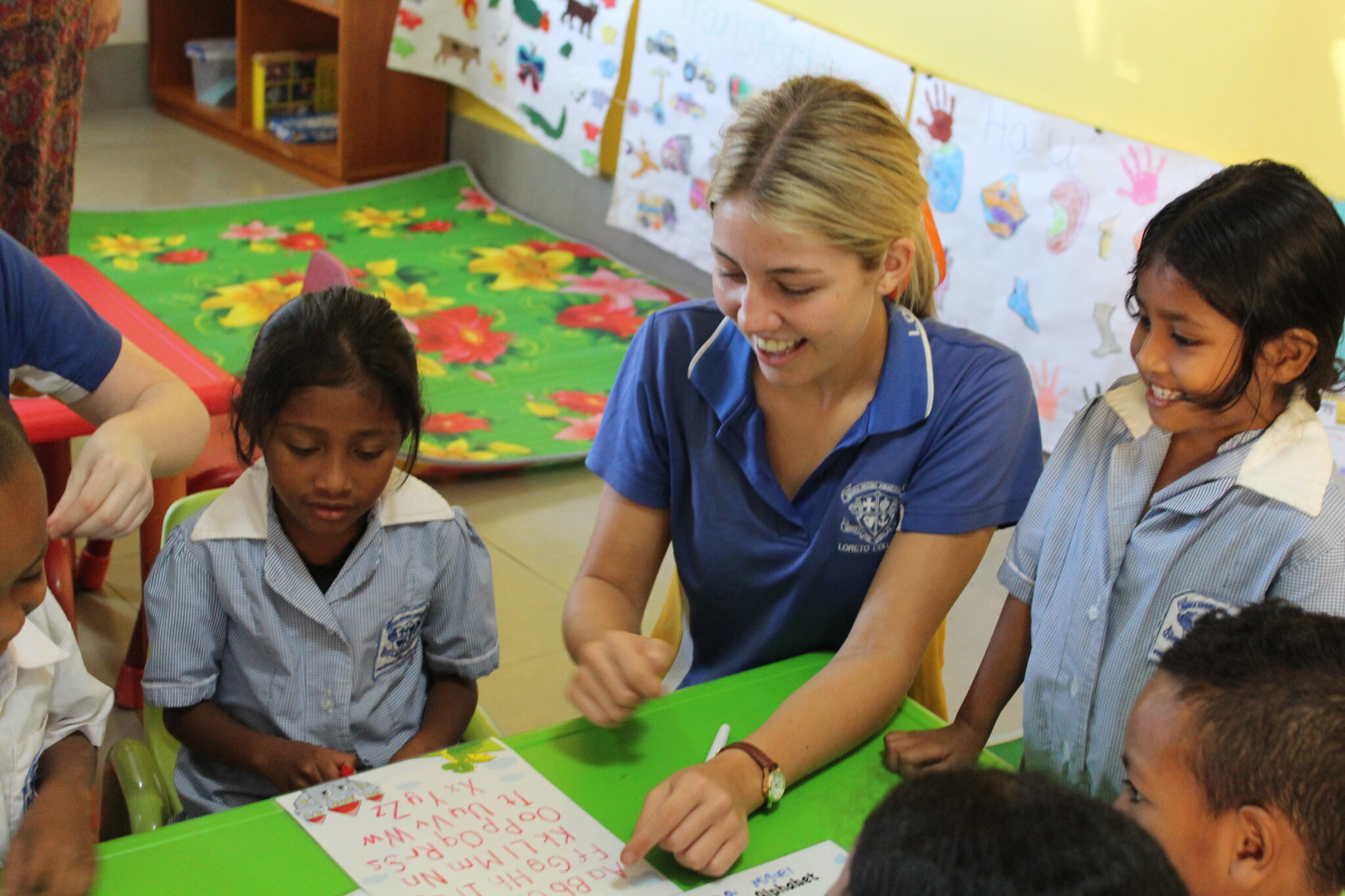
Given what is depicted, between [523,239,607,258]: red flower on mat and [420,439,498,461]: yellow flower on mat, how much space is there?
1.43 m

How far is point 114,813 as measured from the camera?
1.39 meters

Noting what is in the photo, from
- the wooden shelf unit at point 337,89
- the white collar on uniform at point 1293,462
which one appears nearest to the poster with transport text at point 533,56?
the wooden shelf unit at point 337,89

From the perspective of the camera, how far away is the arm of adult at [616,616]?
3.77 ft

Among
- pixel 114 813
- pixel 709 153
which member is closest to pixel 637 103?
pixel 709 153

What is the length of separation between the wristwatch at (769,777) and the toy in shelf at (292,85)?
4.43 meters

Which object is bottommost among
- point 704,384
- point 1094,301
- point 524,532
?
point 524,532

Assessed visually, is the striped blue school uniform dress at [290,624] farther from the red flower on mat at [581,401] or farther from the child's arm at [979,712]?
the red flower on mat at [581,401]

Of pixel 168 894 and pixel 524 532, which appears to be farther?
pixel 524 532

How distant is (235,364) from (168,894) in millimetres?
2424

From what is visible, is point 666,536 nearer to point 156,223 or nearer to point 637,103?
point 637,103

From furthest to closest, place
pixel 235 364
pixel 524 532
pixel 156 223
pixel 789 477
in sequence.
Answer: pixel 156 223 < pixel 235 364 < pixel 524 532 < pixel 789 477

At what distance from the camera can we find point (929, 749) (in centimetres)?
121

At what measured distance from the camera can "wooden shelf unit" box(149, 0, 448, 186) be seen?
4.62 m

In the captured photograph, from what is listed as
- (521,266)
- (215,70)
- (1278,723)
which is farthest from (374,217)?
(1278,723)
